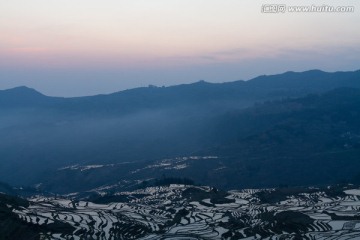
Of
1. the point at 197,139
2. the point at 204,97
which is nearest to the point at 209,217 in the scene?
the point at 197,139

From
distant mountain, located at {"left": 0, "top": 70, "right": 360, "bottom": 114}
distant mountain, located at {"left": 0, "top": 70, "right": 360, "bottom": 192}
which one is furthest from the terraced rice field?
distant mountain, located at {"left": 0, "top": 70, "right": 360, "bottom": 114}

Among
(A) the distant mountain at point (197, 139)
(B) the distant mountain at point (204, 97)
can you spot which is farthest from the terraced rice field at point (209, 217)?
(B) the distant mountain at point (204, 97)

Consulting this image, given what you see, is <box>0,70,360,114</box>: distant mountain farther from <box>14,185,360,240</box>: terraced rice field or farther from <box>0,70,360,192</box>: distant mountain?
<box>14,185,360,240</box>: terraced rice field

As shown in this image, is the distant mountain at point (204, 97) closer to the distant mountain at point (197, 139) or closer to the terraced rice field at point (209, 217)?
the distant mountain at point (197, 139)

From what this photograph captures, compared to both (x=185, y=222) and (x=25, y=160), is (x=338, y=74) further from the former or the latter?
(x=185, y=222)

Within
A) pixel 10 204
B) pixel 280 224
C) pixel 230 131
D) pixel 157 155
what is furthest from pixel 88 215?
pixel 230 131

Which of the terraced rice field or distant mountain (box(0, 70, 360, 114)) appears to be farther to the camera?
distant mountain (box(0, 70, 360, 114))

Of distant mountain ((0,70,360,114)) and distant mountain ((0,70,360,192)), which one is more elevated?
distant mountain ((0,70,360,114))

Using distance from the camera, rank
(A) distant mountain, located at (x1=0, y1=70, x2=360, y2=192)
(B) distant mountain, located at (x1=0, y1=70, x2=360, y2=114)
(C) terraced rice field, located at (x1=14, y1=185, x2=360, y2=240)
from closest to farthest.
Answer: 1. (C) terraced rice field, located at (x1=14, y1=185, x2=360, y2=240)
2. (A) distant mountain, located at (x1=0, y1=70, x2=360, y2=192)
3. (B) distant mountain, located at (x1=0, y1=70, x2=360, y2=114)
